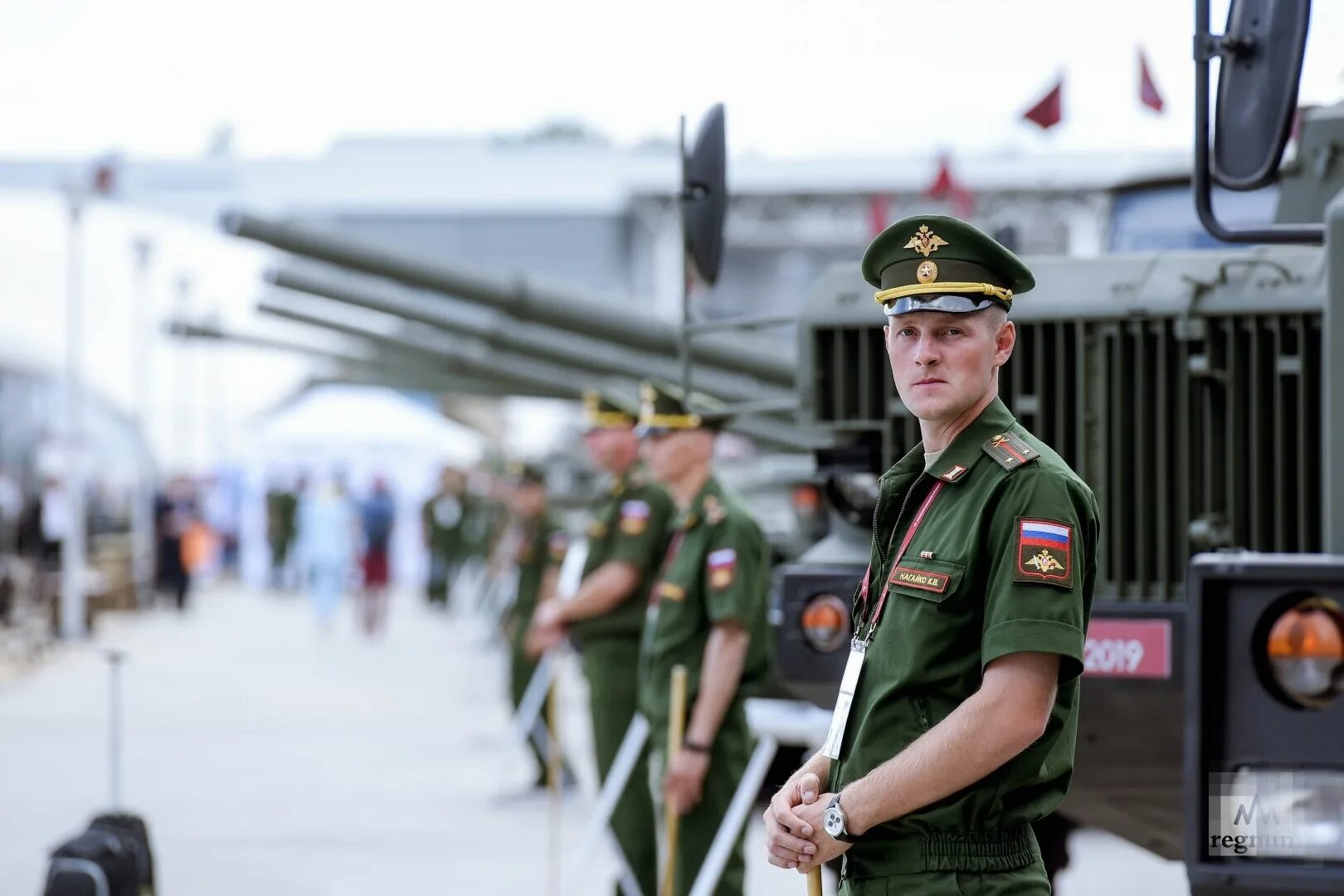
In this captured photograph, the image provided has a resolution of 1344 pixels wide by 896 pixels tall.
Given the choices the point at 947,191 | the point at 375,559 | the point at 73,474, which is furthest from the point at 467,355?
the point at 375,559

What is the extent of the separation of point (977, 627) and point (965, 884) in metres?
0.36

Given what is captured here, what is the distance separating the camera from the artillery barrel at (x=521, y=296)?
9656 mm

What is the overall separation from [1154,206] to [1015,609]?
467 centimetres

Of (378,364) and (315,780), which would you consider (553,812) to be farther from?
(378,364)

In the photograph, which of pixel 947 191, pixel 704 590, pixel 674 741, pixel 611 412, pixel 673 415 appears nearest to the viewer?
pixel 674 741

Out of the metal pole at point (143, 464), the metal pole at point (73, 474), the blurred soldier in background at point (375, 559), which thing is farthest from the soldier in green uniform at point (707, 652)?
the metal pole at point (143, 464)

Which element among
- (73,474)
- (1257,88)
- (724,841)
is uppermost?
(1257,88)

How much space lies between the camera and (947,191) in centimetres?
1198

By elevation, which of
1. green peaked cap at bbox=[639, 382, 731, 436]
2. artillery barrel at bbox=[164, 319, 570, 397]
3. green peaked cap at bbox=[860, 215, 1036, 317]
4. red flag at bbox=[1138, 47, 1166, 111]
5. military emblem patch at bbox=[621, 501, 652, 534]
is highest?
red flag at bbox=[1138, 47, 1166, 111]

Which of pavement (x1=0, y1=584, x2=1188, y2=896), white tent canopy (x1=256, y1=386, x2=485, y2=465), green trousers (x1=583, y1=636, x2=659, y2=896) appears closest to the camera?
green trousers (x1=583, y1=636, x2=659, y2=896)

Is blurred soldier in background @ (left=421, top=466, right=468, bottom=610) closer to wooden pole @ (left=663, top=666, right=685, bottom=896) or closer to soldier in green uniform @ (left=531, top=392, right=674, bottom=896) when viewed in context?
soldier in green uniform @ (left=531, top=392, right=674, bottom=896)

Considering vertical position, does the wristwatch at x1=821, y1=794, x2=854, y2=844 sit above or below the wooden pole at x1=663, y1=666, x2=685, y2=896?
above

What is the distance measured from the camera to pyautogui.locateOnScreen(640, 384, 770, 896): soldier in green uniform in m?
6.30

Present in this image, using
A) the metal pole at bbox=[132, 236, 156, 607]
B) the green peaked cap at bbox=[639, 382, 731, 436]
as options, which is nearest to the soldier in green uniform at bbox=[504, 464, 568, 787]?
the green peaked cap at bbox=[639, 382, 731, 436]
